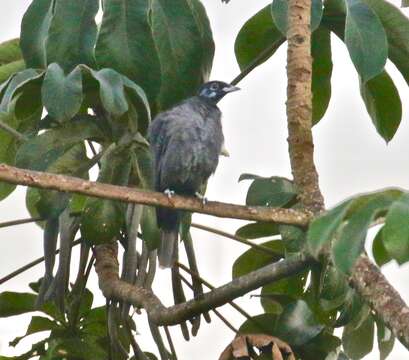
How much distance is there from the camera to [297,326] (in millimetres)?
5027

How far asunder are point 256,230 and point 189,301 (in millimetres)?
1292

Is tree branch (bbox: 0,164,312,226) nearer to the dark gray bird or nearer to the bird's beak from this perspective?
the dark gray bird

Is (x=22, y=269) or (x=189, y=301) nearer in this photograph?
(x=189, y=301)

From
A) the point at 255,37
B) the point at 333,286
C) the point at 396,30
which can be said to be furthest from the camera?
the point at 255,37

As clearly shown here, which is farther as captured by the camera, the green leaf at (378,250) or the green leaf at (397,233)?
the green leaf at (378,250)

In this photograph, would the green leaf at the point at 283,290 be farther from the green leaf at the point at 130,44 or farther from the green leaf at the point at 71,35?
the green leaf at the point at 71,35

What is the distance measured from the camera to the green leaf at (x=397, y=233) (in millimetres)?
2887

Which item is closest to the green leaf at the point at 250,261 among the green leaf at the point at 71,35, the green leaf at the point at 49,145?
the green leaf at the point at 49,145

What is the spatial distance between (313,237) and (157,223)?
227 cm

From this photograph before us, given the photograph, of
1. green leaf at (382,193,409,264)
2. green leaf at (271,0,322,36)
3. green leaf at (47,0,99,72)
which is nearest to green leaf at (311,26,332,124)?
green leaf at (271,0,322,36)

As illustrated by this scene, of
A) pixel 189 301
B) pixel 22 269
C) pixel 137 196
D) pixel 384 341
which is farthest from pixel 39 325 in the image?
pixel 137 196

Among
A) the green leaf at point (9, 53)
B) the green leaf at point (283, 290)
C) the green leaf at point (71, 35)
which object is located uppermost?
the green leaf at point (9, 53)

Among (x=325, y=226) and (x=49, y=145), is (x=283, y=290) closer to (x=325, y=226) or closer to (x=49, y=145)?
(x=49, y=145)

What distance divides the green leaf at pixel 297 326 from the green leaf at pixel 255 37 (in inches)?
42.1
